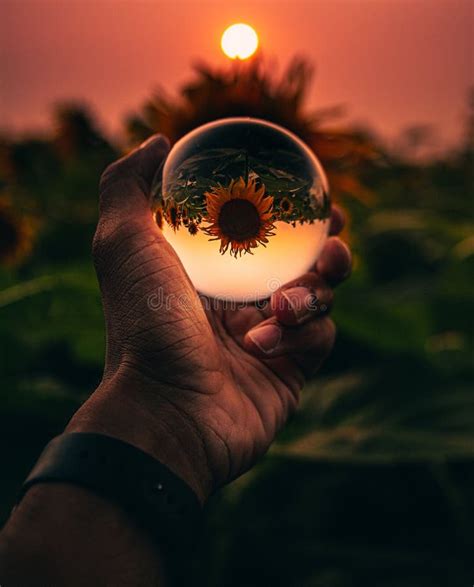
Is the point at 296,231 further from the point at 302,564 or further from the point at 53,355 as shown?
the point at 53,355

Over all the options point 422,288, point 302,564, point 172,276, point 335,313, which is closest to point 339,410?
point 335,313

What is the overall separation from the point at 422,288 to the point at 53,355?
1187mm

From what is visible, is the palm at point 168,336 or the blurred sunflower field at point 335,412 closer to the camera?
the palm at point 168,336

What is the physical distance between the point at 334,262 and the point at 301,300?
17 cm

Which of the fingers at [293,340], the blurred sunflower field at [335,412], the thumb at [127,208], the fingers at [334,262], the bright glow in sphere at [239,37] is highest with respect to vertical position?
the bright glow in sphere at [239,37]

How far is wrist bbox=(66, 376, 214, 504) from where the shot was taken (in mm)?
877

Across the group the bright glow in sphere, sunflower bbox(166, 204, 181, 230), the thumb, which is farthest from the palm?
the bright glow in sphere

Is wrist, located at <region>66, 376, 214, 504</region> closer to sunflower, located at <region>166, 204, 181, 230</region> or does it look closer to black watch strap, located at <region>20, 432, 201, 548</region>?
black watch strap, located at <region>20, 432, 201, 548</region>

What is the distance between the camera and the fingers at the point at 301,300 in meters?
1.09

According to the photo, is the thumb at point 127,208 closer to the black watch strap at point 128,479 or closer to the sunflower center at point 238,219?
the sunflower center at point 238,219

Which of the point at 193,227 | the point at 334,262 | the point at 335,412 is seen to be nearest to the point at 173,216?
the point at 193,227

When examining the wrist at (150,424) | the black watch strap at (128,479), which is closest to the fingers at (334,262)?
the wrist at (150,424)

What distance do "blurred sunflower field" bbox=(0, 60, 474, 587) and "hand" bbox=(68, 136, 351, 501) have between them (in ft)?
1.10

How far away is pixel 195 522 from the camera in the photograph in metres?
0.86
